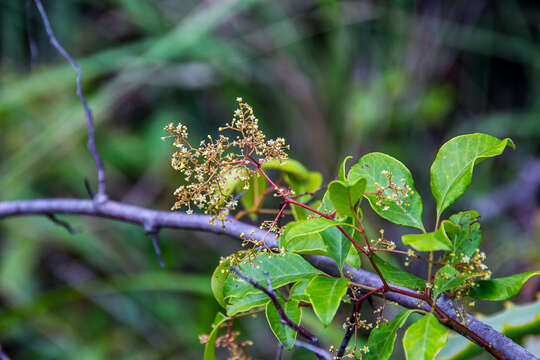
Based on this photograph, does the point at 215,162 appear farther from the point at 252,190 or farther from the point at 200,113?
the point at 200,113

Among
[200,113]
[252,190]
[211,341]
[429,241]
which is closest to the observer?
[429,241]

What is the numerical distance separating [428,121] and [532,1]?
71 centimetres

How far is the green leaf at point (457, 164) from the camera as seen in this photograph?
40cm

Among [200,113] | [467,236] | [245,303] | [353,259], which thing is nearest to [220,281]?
[245,303]

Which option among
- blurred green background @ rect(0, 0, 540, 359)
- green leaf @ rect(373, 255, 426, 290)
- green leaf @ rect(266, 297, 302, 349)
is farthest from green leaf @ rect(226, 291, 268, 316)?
blurred green background @ rect(0, 0, 540, 359)

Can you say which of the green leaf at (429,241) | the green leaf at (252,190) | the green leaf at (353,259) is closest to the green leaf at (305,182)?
the green leaf at (252,190)

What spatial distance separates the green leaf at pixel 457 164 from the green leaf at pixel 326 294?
134mm

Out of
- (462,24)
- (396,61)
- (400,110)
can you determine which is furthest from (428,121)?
(462,24)

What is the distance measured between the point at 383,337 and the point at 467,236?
0.41ft

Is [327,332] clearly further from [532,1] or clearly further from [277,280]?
[532,1]

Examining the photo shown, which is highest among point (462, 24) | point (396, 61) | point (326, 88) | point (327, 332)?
point (462, 24)

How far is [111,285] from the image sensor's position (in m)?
1.46

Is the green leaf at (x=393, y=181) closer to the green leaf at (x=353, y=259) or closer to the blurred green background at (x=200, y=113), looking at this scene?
the green leaf at (x=353, y=259)

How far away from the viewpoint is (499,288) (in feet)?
1.27
